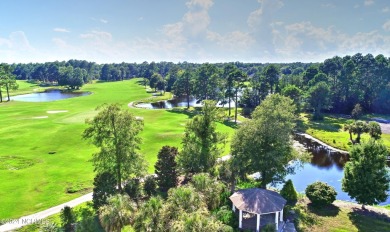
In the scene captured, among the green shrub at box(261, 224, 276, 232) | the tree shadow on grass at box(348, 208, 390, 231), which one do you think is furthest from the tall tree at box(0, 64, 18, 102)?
the tree shadow on grass at box(348, 208, 390, 231)

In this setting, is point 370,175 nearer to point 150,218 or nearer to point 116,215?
point 150,218

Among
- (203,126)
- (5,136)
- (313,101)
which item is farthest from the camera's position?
(313,101)

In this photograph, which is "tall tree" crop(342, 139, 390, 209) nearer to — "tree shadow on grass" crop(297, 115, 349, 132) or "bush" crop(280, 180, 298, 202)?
"bush" crop(280, 180, 298, 202)

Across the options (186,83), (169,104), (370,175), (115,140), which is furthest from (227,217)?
(169,104)

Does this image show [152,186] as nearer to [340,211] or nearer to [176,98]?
[340,211]

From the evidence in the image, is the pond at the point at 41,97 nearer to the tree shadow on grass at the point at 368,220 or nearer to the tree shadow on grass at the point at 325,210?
the tree shadow on grass at the point at 325,210

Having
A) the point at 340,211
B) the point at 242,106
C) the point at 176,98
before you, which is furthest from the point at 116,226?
the point at 176,98

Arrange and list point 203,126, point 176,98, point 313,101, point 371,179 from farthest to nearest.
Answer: point 176,98 < point 313,101 < point 203,126 < point 371,179
